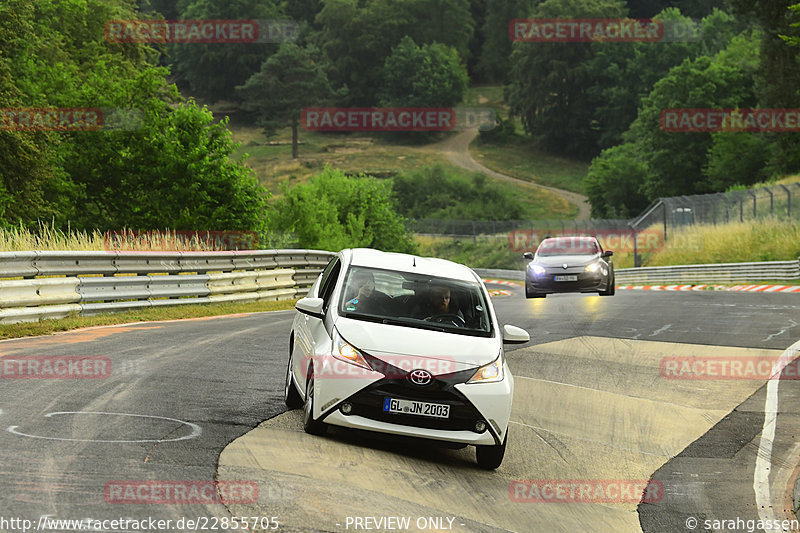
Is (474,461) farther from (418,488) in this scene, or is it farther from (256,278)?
(256,278)

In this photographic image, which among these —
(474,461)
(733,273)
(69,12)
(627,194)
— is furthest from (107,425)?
(627,194)

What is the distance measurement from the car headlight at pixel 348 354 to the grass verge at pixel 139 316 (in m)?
7.28

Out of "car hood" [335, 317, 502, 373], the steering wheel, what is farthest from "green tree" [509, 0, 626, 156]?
"car hood" [335, 317, 502, 373]

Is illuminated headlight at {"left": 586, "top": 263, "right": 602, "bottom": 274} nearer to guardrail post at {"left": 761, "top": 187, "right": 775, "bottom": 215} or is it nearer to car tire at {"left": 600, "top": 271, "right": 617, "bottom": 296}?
car tire at {"left": 600, "top": 271, "right": 617, "bottom": 296}

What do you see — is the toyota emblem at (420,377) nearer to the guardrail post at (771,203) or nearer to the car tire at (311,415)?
the car tire at (311,415)

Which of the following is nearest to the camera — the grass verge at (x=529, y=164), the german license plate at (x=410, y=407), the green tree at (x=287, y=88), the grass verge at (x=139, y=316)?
the german license plate at (x=410, y=407)

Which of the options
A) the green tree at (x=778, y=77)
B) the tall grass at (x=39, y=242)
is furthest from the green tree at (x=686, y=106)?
the tall grass at (x=39, y=242)

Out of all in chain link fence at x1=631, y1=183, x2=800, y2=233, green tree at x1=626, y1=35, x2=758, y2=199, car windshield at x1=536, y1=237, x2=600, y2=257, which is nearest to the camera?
car windshield at x1=536, y1=237, x2=600, y2=257

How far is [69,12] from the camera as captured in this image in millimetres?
59656

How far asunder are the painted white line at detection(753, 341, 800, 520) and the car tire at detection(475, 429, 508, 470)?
210 cm

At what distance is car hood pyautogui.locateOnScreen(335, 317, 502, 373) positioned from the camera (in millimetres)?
8148

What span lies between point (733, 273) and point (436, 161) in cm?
9454

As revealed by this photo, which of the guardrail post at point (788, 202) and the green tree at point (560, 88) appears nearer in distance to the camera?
the guardrail post at point (788, 202)

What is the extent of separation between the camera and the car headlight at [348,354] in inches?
317
